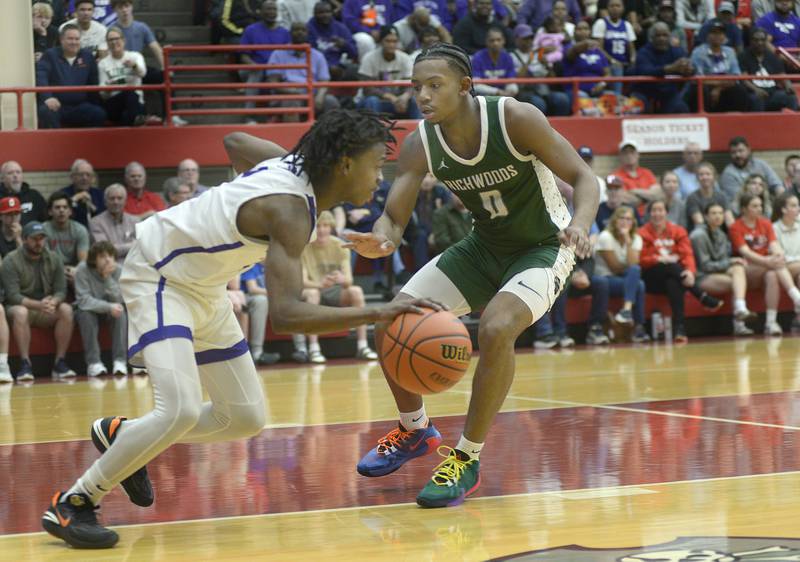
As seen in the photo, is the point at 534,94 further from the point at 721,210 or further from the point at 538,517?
the point at 538,517

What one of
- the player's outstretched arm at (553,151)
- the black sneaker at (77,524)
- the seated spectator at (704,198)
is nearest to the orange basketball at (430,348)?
the player's outstretched arm at (553,151)

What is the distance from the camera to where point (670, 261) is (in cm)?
1465

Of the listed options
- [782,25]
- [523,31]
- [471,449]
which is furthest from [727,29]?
[471,449]

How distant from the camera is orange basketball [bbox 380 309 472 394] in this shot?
16.4ft

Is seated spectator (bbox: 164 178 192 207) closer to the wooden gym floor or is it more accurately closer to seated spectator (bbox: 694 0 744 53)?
the wooden gym floor

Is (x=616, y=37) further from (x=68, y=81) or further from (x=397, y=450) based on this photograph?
(x=397, y=450)

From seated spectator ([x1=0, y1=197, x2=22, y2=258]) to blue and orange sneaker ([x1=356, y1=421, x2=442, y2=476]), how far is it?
778 cm

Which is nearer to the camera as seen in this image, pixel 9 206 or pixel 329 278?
pixel 9 206

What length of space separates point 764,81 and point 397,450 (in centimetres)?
1407

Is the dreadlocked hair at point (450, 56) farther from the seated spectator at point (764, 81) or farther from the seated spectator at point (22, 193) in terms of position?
the seated spectator at point (764, 81)

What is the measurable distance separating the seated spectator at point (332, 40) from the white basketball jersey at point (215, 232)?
38.3 ft

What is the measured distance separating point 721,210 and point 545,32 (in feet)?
13.8

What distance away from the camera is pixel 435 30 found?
54.5ft

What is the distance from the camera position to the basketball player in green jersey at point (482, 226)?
18.4 ft
